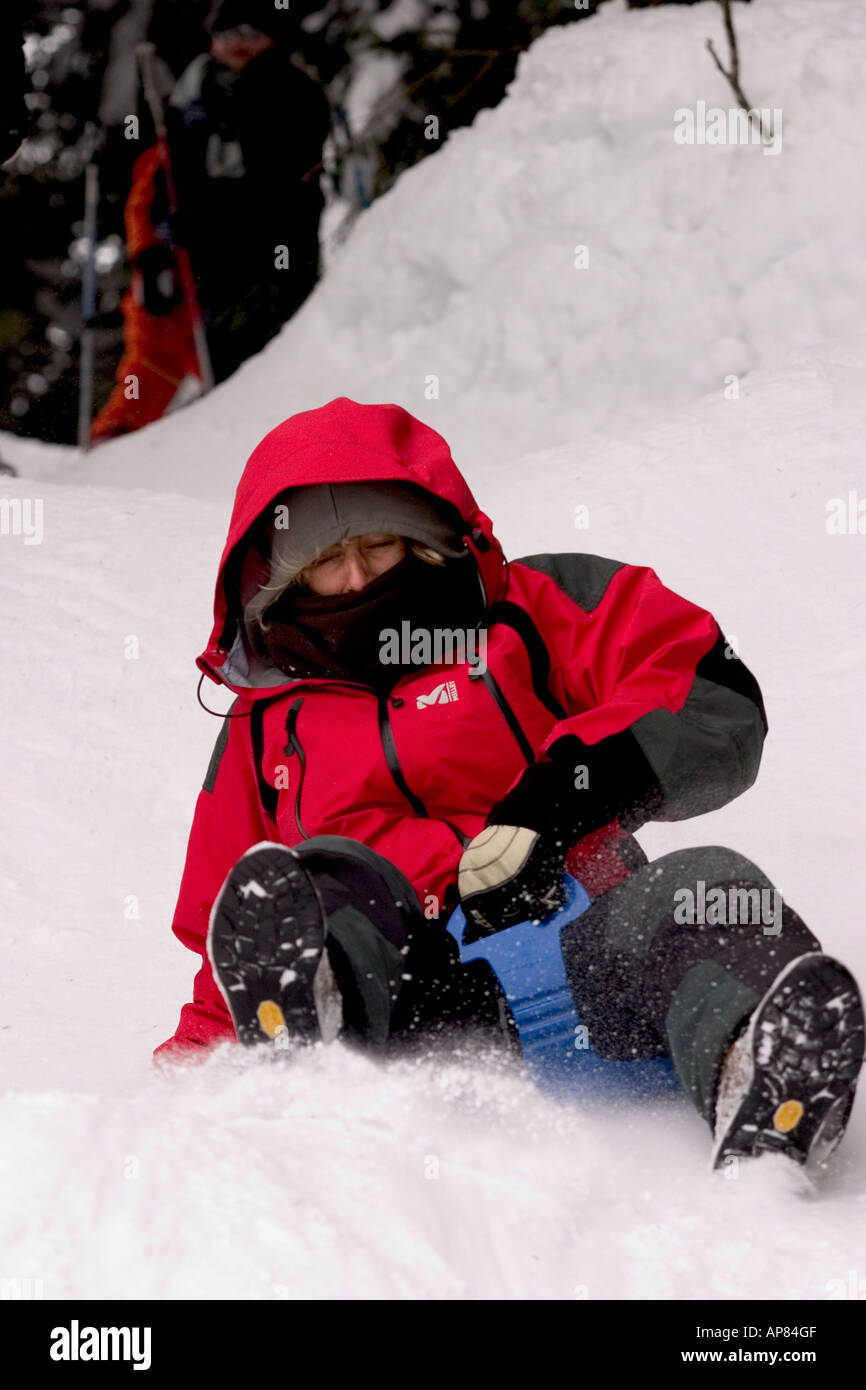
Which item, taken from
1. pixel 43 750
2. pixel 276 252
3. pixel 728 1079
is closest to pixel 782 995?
pixel 728 1079

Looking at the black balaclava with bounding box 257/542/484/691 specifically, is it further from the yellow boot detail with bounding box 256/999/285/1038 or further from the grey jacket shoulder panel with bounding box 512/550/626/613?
the yellow boot detail with bounding box 256/999/285/1038

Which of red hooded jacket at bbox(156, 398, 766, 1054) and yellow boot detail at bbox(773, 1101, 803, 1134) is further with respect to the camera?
red hooded jacket at bbox(156, 398, 766, 1054)

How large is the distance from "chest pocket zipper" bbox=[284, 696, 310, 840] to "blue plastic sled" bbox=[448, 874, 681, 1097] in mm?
457

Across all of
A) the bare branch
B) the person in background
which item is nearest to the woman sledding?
the bare branch

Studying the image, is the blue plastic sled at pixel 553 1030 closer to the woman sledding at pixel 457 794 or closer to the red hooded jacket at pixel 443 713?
the woman sledding at pixel 457 794

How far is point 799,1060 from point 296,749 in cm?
101

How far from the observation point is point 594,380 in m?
5.82

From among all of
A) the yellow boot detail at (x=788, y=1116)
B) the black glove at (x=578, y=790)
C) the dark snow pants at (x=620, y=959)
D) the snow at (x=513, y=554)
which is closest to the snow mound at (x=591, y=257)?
the snow at (x=513, y=554)

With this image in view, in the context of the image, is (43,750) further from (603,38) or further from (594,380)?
(603,38)

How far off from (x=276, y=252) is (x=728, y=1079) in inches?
257

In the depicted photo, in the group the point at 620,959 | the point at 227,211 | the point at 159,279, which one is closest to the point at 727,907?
the point at 620,959

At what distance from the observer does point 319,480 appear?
2361mm
